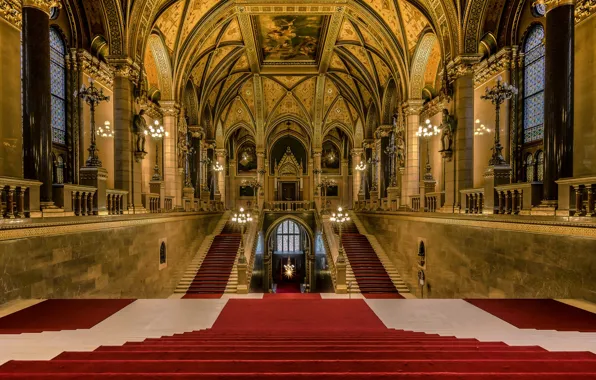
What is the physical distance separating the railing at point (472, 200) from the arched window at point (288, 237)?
29.3m

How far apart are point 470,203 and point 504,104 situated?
4.99 metres

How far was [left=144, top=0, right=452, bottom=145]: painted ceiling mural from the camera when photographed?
59.2ft

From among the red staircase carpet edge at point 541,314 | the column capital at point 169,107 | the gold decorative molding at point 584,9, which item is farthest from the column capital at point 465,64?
the column capital at point 169,107

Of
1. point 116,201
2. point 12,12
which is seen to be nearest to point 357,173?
point 116,201

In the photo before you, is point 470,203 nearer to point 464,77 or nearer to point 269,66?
point 464,77

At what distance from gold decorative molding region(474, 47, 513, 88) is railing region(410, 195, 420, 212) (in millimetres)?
5855

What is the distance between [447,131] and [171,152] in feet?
45.3

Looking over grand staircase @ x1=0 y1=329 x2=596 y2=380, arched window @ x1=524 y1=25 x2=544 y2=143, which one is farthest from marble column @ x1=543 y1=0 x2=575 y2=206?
grand staircase @ x1=0 y1=329 x2=596 y2=380

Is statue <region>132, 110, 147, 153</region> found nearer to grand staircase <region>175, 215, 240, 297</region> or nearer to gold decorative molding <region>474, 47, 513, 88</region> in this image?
grand staircase <region>175, 215, 240, 297</region>

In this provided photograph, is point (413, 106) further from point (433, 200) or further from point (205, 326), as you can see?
point (205, 326)

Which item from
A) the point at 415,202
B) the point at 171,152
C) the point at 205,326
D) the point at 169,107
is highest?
the point at 169,107

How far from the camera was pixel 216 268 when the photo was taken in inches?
704
